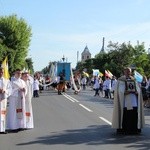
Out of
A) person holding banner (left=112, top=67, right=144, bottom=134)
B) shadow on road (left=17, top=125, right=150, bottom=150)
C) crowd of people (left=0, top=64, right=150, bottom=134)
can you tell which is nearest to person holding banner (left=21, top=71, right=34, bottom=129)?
crowd of people (left=0, top=64, right=150, bottom=134)

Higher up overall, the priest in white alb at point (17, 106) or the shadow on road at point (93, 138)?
the priest in white alb at point (17, 106)

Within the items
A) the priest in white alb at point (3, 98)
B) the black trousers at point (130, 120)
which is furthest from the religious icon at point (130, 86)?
the priest in white alb at point (3, 98)

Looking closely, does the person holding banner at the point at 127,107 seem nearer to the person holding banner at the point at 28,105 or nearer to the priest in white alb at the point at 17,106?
the person holding banner at the point at 28,105

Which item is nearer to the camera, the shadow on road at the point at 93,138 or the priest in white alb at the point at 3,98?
the shadow on road at the point at 93,138

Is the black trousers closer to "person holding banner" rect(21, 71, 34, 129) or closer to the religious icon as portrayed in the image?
the religious icon

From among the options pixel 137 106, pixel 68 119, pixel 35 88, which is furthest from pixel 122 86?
pixel 35 88

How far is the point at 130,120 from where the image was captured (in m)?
13.0

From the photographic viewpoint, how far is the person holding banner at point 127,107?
12961 millimetres

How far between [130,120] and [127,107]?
14.7 inches

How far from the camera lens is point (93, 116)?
18.4 metres

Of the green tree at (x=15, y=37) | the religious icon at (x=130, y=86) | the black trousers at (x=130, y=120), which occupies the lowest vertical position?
the black trousers at (x=130, y=120)

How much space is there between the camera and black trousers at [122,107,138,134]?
12977 mm

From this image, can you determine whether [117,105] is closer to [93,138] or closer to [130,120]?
[130,120]

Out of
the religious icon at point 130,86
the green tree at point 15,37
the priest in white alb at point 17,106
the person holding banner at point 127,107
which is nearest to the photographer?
the person holding banner at point 127,107
